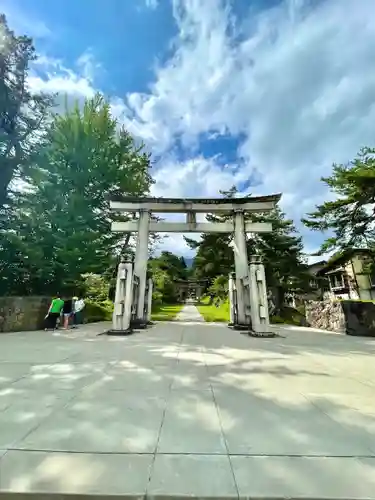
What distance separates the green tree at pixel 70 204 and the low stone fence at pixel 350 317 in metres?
10.4

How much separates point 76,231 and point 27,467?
11.6 m

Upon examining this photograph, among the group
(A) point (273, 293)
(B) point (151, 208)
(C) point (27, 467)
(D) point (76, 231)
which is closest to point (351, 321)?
(A) point (273, 293)

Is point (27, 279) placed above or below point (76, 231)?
below

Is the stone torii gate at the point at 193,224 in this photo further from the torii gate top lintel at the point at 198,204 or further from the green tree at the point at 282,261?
the green tree at the point at 282,261

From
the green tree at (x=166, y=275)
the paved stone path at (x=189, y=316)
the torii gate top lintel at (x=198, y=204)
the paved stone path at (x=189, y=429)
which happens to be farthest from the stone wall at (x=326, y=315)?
the green tree at (x=166, y=275)

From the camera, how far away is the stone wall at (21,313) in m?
8.66

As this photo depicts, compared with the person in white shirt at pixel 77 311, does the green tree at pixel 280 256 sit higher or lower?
higher

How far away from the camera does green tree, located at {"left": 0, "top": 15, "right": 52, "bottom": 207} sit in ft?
39.5

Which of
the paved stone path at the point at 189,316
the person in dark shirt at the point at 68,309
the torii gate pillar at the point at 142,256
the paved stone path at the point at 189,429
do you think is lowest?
the paved stone path at the point at 189,429

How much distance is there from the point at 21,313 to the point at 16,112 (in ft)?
32.9

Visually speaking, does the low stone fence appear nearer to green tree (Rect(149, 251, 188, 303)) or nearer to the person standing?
the person standing

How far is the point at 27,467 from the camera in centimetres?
155

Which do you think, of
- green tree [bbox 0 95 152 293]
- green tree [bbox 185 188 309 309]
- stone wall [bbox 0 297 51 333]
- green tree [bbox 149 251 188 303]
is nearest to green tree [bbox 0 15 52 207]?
green tree [bbox 0 95 152 293]

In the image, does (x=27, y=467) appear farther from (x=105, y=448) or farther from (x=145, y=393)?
(x=145, y=393)
